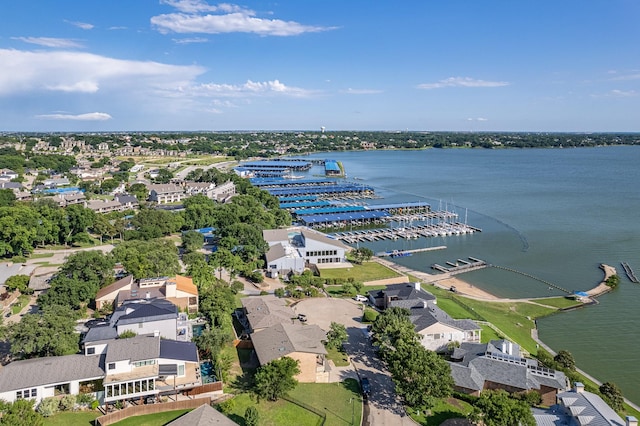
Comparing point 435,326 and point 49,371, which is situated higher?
point 435,326

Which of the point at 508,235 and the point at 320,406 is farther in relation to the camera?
the point at 508,235

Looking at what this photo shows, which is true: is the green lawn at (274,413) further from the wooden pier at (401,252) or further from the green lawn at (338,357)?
the wooden pier at (401,252)

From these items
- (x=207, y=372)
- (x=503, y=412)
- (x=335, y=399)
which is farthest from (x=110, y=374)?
(x=503, y=412)

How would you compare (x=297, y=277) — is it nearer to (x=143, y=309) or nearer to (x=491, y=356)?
(x=143, y=309)

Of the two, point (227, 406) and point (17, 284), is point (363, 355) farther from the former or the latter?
point (17, 284)

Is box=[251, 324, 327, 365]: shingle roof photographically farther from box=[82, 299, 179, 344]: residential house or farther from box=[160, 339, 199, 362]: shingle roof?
box=[82, 299, 179, 344]: residential house

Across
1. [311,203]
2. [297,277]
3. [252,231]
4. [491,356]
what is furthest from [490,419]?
[311,203]

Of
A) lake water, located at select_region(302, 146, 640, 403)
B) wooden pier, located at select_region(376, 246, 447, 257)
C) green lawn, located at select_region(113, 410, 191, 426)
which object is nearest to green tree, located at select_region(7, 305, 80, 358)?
green lawn, located at select_region(113, 410, 191, 426)
